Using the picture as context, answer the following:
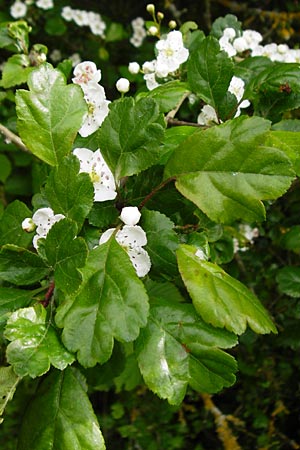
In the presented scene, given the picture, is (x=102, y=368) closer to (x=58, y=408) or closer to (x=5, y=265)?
(x=58, y=408)

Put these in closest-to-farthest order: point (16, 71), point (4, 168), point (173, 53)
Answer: point (173, 53), point (16, 71), point (4, 168)

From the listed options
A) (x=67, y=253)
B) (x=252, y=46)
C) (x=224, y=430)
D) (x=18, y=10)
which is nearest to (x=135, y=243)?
(x=67, y=253)

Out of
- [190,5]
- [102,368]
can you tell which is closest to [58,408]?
[102,368]

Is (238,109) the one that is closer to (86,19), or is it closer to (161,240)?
(161,240)

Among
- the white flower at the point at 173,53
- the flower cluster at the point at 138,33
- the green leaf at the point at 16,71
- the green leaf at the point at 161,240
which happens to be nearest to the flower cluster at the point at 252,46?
the white flower at the point at 173,53

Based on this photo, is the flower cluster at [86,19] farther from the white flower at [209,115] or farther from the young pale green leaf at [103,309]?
the young pale green leaf at [103,309]

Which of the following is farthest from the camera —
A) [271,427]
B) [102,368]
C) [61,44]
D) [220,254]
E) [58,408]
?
[61,44]
